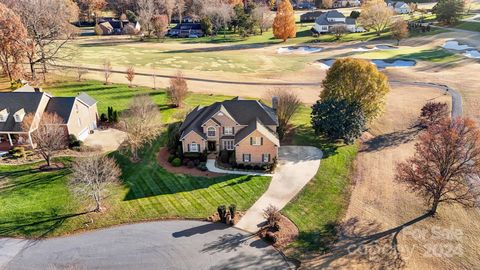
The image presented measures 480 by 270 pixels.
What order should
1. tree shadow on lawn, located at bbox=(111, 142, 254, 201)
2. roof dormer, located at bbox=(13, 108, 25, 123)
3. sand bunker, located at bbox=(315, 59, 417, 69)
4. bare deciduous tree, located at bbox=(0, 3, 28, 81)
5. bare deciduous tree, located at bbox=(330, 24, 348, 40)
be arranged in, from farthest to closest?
1. bare deciduous tree, located at bbox=(330, 24, 348, 40)
2. sand bunker, located at bbox=(315, 59, 417, 69)
3. bare deciduous tree, located at bbox=(0, 3, 28, 81)
4. roof dormer, located at bbox=(13, 108, 25, 123)
5. tree shadow on lawn, located at bbox=(111, 142, 254, 201)

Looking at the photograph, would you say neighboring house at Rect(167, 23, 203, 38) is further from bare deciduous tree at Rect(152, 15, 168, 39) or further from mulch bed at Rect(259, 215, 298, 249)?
mulch bed at Rect(259, 215, 298, 249)

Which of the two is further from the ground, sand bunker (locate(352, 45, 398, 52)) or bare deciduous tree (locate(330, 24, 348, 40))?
bare deciduous tree (locate(330, 24, 348, 40))

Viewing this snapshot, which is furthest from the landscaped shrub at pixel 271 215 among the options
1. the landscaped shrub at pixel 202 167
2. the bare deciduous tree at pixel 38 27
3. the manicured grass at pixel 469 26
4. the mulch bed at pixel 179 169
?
the manicured grass at pixel 469 26

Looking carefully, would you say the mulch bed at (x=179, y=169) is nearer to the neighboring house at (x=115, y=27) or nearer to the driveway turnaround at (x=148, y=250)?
the driveway turnaround at (x=148, y=250)

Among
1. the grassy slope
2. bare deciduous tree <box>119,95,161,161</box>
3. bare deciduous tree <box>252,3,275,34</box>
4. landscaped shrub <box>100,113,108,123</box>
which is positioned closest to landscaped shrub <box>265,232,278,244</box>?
the grassy slope

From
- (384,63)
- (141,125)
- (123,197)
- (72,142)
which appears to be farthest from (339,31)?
(123,197)
